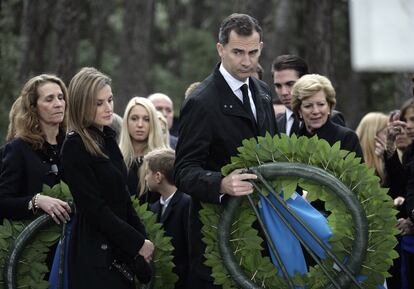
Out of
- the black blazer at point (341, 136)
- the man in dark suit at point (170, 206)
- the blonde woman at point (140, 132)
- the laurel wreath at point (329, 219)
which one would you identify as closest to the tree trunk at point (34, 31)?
the blonde woman at point (140, 132)

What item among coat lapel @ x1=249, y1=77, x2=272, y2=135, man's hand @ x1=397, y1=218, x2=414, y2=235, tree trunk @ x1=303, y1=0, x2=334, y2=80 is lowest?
man's hand @ x1=397, y1=218, x2=414, y2=235

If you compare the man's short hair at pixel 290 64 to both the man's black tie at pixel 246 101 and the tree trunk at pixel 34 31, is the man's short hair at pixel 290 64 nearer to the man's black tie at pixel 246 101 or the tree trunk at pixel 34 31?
the man's black tie at pixel 246 101

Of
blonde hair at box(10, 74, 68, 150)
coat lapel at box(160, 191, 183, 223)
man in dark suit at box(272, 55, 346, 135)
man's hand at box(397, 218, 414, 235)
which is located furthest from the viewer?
man in dark suit at box(272, 55, 346, 135)

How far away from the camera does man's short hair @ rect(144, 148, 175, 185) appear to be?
25.2ft

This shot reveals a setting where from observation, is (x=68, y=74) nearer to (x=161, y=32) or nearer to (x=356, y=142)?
(x=356, y=142)

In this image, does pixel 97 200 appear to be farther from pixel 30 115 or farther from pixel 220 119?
pixel 30 115

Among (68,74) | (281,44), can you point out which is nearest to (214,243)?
(68,74)

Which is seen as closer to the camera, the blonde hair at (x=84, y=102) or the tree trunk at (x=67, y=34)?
the blonde hair at (x=84, y=102)

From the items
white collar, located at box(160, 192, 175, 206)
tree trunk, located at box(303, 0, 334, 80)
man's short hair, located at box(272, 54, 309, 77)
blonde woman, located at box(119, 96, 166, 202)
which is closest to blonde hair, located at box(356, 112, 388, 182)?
man's short hair, located at box(272, 54, 309, 77)

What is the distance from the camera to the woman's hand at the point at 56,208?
6438 millimetres

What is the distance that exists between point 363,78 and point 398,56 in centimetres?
2263

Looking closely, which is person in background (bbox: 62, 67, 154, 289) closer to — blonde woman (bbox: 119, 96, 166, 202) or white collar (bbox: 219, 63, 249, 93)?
white collar (bbox: 219, 63, 249, 93)

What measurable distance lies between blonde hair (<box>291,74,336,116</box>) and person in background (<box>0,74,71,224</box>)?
6.04ft

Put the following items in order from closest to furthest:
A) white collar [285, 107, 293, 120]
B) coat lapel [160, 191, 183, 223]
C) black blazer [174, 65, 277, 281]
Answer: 1. black blazer [174, 65, 277, 281]
2. coat lapel [160, 191, 183, 223]
3. white collar [285, 107, 293, 120]
